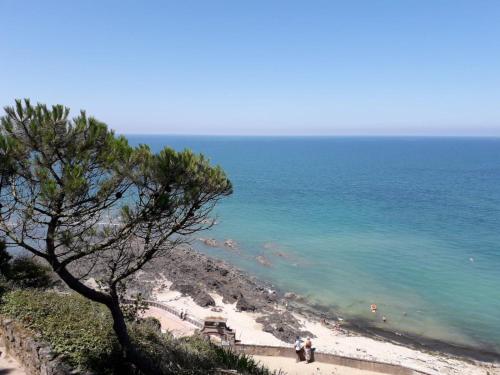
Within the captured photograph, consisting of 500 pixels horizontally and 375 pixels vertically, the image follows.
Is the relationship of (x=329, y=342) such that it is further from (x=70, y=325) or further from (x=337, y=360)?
(x=70, y=325)

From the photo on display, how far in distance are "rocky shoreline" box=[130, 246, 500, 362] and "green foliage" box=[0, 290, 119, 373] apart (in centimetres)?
1405

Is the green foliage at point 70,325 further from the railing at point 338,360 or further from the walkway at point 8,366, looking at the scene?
the railing at point 338,360

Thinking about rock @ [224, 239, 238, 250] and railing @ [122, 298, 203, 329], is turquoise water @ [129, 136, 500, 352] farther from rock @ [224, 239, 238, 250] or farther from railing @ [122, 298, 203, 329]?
railing @ [122, 298, 203, 329]

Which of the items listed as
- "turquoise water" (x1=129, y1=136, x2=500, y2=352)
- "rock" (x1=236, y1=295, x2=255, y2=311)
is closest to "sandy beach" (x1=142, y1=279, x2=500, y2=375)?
"rock" (x1=236, y1=295, x2=255, y2=311)

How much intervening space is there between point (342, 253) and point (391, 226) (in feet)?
41.6

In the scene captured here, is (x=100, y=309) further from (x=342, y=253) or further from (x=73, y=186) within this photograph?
(x=342, y=253)

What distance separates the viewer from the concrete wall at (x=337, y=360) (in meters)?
16.1

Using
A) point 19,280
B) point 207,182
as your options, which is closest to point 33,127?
point 207,182

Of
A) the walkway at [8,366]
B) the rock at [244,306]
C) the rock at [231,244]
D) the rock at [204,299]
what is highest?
the walkway at [8,366]

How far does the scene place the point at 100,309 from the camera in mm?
10633

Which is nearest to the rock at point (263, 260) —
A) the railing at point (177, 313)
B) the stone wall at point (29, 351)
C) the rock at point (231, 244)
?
the rock at point (231, 244)

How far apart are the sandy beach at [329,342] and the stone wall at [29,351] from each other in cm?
905

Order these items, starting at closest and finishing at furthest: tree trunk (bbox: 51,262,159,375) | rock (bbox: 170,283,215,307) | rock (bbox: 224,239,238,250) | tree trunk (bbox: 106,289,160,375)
Answer: tree trunk (bbox: 51,262,159,375) → tree trunk (bbox: 106,289,160,375) → rock (bbox: 170,283,215,307) → rock (bbox: 224,239,238,250)

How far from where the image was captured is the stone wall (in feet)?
24.6
